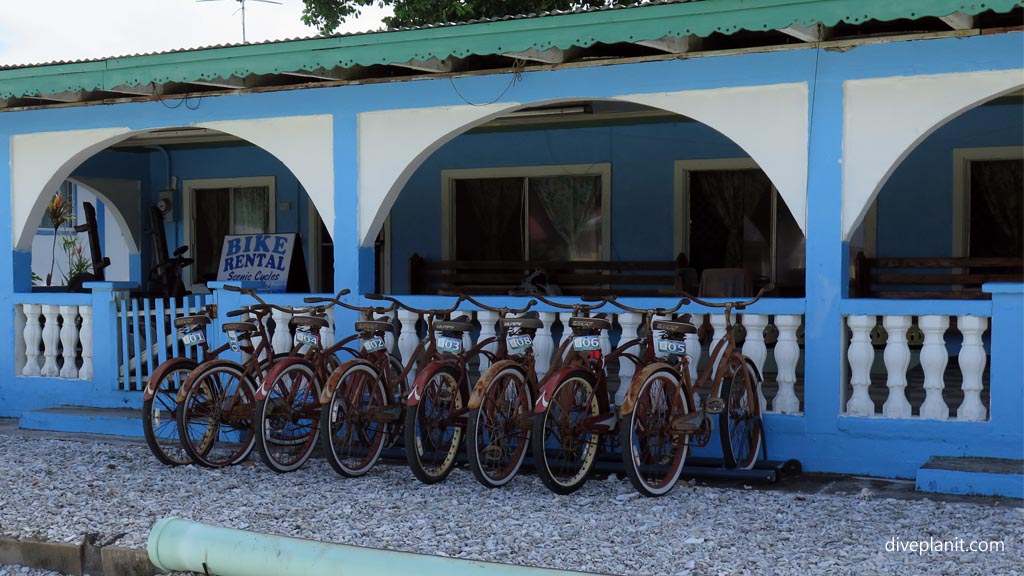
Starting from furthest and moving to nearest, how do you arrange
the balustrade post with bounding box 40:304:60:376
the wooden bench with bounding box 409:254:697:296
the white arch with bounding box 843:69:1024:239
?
the wooden bench with bounding box 409:254:697:296, the balustrade post with bounding box 40:304:60:376, the white arch with bounding box 843:69:1024:239

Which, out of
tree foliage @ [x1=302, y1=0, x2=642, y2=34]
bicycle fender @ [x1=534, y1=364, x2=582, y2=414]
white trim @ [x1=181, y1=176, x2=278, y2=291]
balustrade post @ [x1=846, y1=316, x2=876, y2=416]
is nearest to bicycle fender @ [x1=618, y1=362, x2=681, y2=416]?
bicycle fender @ [x1=534, y1=364, x2=582, y2=414]

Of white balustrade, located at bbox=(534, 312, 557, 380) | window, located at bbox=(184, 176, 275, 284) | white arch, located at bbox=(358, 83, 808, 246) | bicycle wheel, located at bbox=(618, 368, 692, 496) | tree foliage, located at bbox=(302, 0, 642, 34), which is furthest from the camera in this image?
tree foliage, located at bbox=(302, 0, 642, 34)

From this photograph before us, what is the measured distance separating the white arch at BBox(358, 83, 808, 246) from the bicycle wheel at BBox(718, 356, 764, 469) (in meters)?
1.05

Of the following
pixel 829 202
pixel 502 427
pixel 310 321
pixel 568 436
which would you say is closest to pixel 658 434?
pixel 568 436

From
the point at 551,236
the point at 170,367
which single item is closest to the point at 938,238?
the point at 551,236

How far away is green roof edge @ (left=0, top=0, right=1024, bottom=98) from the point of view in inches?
228

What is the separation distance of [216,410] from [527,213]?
219 inches

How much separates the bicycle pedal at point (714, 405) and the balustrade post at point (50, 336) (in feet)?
19.1

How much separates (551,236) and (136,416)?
4907mm

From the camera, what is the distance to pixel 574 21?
6.45 meters

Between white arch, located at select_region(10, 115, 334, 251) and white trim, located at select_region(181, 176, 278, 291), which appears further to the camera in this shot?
white trim, located at select_region(181, 176, 278, 291)

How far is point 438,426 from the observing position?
6.43 meters

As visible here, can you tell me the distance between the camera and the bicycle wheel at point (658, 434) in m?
5.86

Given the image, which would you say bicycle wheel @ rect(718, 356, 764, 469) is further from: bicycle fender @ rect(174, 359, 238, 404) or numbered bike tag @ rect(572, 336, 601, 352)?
bicycle fender @ rect(174, 359, 238, 404)
